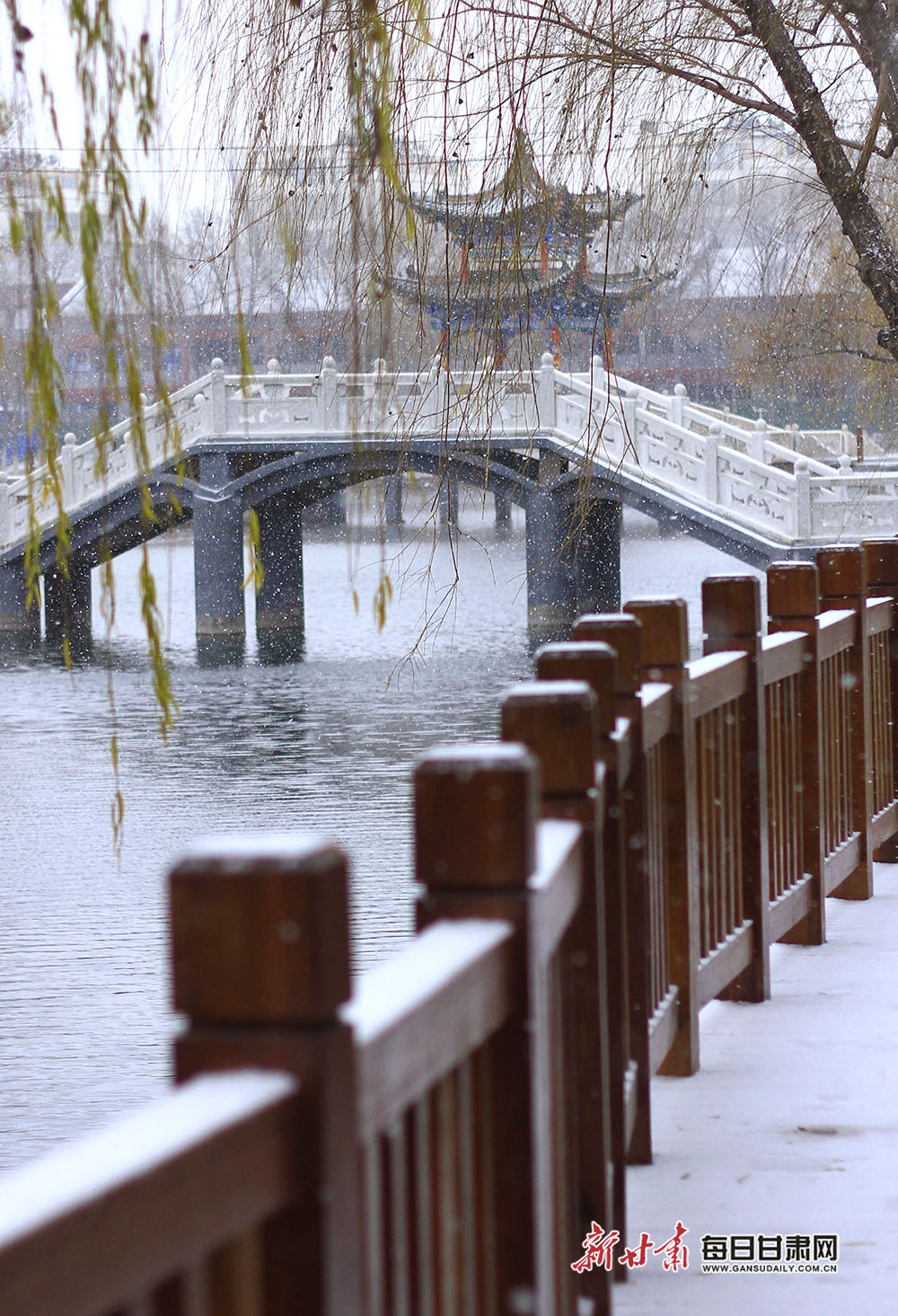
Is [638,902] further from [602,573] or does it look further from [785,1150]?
[602,573]

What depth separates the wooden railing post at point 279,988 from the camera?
947 mm

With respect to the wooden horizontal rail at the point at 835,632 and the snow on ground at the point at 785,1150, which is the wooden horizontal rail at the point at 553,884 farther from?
the wooden horizontal rail at the point at 835,632

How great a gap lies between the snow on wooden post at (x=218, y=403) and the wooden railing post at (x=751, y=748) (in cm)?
2075

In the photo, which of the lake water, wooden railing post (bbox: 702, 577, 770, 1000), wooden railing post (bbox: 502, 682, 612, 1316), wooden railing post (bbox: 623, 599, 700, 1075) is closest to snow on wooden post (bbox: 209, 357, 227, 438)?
the lake water

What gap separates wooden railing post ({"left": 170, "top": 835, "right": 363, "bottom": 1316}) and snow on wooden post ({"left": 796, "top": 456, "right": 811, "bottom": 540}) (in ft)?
63.2

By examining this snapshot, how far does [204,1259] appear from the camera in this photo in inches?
36.2

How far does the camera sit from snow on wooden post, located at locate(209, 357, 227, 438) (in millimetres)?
23953

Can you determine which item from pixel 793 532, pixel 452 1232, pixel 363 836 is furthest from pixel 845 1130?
pixel 793 532

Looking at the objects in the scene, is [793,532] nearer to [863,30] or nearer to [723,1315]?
[863,30]

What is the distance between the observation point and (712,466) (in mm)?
20469

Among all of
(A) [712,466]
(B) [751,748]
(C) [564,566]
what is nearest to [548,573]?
(C) [564,566]

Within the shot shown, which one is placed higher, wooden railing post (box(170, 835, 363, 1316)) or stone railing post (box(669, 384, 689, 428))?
stone railing post (box(669, 384, 689, 428))

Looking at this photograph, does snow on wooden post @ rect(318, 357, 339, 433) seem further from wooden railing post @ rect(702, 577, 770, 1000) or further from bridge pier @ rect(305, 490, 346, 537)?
bridge pier @ rect(305, 490, 346, 537)

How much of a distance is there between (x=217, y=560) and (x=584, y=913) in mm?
Answer: 24485
